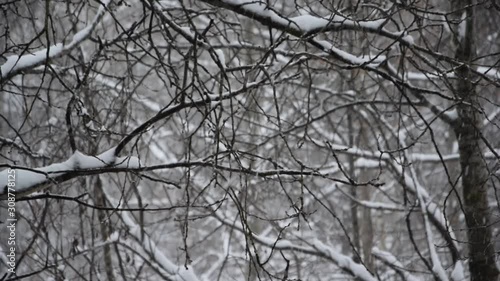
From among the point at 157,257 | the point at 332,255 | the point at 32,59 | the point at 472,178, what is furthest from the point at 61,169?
the point at 472,178

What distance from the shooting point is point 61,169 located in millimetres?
2375

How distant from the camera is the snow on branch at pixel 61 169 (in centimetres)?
232

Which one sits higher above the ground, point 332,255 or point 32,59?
point 32,59

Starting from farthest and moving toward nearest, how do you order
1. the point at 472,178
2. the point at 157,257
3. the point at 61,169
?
the point at 157,257 < the point at 472,178 < the point at 61,169

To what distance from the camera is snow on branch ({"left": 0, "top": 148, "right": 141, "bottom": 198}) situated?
232 cm

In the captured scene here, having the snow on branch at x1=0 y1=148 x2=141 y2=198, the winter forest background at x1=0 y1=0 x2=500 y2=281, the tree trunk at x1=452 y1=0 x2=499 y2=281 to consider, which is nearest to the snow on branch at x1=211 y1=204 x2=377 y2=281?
the winter forest background at x1=0 y1=0 x2=500 y2=281

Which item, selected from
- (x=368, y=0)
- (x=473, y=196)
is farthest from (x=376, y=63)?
(x=473, y=196)

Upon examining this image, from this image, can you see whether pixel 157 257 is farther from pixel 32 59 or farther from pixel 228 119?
pixel 32 59

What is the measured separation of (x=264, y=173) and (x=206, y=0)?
898mm

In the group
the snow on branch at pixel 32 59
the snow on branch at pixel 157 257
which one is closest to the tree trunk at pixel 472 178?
the snow on branch at pixel 157 257

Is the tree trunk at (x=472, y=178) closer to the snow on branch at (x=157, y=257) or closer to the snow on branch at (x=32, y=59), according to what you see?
the snow on branch at (x=157, y=257)

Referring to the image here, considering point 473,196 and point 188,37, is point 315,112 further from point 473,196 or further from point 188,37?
point 188,37

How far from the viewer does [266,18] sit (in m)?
2.69

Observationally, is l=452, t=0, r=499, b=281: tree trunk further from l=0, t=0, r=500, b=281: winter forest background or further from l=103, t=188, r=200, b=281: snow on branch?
l=103, t=188, r=200, b=281: snow on branch
